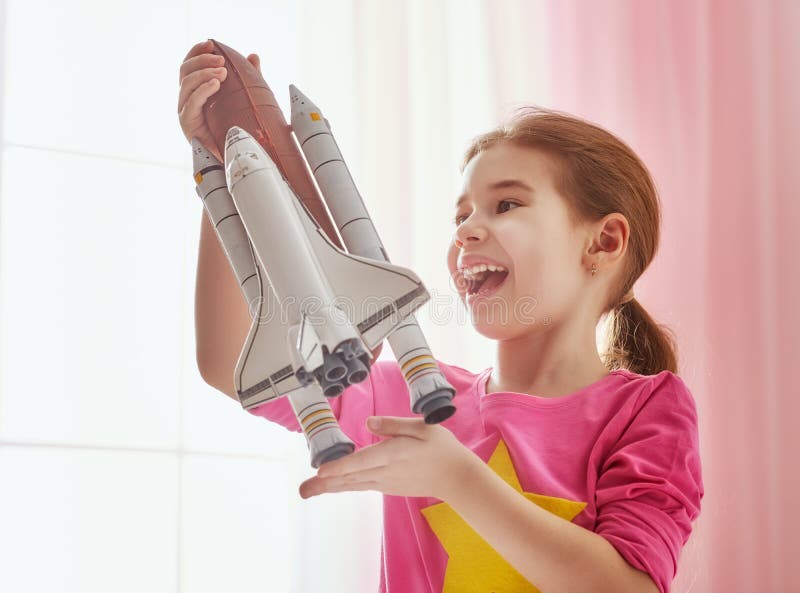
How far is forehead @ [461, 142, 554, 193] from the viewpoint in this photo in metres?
0.97

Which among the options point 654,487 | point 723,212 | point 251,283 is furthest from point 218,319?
point 723,212

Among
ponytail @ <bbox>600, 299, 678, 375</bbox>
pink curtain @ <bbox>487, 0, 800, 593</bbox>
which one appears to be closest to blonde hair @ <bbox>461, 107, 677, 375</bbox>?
ponytail @ <bbox>600, 299, 678, 375</bbox>

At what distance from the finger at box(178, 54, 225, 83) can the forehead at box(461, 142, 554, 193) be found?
30cm

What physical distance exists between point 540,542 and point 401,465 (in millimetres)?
160

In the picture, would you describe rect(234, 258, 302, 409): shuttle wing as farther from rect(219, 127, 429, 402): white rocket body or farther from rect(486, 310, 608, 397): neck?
rect(486, 310, 608, 397): neck

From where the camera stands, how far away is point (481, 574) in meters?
0.88

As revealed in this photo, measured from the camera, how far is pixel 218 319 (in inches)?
34.5

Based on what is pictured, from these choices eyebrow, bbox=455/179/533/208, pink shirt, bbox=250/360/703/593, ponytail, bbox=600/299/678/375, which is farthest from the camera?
ponytail, bbox=600/299/678/375

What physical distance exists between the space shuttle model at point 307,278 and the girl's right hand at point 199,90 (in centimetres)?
3

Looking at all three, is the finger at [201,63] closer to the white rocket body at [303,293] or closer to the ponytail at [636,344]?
the white rocket body at [303,293]

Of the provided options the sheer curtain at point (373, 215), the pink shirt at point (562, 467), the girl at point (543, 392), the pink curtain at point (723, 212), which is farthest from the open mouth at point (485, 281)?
the pink curtain at point (723, 212)

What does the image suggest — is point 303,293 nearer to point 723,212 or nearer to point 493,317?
point 493,317

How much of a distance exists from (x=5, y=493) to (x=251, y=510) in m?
0.30

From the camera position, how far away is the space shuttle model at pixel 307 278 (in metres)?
0.62
